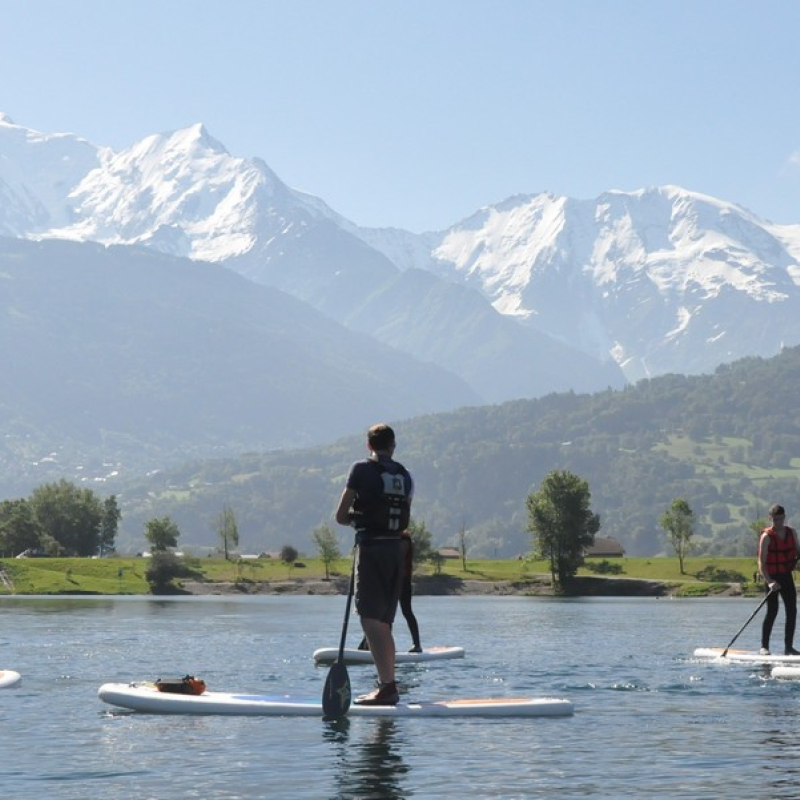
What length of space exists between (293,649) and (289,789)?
31627mm

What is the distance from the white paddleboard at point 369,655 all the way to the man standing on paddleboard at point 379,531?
14091 millimetres

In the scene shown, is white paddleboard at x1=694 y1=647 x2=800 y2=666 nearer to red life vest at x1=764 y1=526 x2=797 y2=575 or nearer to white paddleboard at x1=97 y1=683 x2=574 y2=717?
red life vest at x1=764 y1=526 x2=797 y2=575

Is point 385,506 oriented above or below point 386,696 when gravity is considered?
above

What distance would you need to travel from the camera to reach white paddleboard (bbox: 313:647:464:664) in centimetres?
4084

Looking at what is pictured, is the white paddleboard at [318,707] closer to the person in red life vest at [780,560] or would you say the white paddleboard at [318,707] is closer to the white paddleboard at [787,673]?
the white paddleboard at [787,673]

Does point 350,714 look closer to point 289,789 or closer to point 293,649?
point 289,789

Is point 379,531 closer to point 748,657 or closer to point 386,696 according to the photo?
point 386,696

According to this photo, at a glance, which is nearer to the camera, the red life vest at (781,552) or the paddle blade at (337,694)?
the paddle blade at (337,694)

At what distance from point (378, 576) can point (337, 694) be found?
212 centimetres

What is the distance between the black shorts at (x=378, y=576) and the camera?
84.6 ft

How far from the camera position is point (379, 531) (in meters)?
25.8

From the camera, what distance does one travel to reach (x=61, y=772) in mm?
20844

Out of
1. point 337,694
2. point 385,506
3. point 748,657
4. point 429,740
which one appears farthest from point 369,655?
point 429,740

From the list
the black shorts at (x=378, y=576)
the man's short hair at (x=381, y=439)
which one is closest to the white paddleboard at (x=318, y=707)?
the black shorts at (x=378, y=576)
